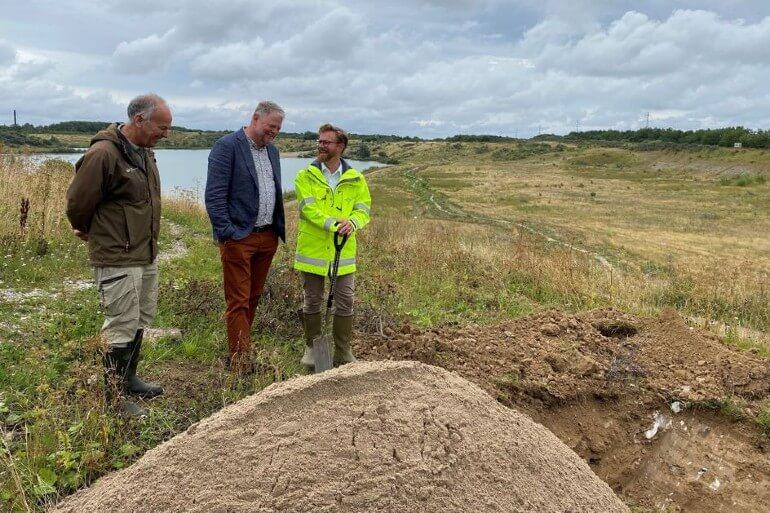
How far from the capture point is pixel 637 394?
4.65m

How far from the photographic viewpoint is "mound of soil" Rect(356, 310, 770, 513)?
4.02 m

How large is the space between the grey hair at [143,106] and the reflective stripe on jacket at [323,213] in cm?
124

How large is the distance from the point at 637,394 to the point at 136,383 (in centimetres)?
376

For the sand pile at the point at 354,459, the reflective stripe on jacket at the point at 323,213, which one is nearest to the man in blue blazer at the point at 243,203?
the reflective stripe on jacket at the point at 323,213

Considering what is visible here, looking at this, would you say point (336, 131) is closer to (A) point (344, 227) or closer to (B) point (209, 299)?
(A) point (344, 227)

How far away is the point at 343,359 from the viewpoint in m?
4.74

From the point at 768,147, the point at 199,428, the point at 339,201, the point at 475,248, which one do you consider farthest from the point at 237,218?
the point at 768,147

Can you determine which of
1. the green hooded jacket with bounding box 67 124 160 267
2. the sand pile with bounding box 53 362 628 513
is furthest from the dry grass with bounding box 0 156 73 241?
the sand pile with bounding box 53 362 628 513

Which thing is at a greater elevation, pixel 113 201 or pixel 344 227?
pixel 113 201

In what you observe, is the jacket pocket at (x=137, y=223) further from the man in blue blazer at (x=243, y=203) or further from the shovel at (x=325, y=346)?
the shovel at (x=325, y=346)

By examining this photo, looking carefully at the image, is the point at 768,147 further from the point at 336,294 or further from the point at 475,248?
the point at 336,294

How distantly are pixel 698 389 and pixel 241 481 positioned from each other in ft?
12.9

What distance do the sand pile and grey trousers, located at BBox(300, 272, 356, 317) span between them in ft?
6.16

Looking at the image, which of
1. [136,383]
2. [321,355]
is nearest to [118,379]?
[136,383]
